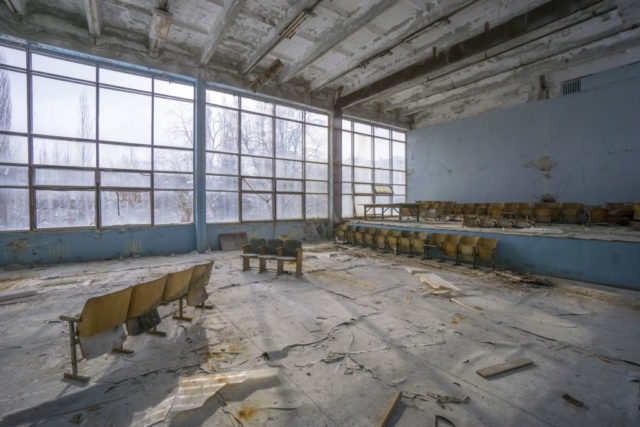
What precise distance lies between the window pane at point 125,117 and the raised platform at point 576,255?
10.1m

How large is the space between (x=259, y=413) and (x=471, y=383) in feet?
6.02

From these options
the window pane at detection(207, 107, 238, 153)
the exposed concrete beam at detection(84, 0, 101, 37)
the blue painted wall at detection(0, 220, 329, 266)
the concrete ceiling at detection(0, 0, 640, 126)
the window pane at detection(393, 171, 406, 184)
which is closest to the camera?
the exposed concrete beam at detection(84, 0, 101, 37)

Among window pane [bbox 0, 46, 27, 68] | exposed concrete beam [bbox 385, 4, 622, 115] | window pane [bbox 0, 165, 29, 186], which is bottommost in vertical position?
window pane [bbox 0, 165, 29, 186]

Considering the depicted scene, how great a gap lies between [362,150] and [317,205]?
12.7 ft

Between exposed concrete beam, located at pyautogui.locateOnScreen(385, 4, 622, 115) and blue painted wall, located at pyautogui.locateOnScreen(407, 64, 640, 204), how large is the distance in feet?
8.42

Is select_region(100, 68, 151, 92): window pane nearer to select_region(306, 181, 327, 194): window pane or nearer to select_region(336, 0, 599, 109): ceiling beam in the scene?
select_region(306, 181, 327, 194): window pane

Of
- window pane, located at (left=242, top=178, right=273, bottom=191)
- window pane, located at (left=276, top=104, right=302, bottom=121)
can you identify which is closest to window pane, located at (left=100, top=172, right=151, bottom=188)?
window pane, located at (left=242, top=178, right=273, bottom=191)

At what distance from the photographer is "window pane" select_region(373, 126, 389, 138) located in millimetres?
14562

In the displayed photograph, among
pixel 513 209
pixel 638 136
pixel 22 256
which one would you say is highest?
pixel 638 136

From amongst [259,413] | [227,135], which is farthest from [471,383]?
[227,135]

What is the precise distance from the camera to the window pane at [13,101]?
691cm

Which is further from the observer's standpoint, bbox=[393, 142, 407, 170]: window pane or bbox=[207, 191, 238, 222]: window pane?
bbox=[393, 142, 407, 170]: window pane

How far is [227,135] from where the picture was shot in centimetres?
995

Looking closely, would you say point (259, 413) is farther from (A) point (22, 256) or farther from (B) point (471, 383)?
(A) point (22, 256)
